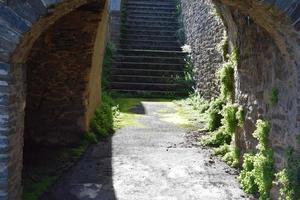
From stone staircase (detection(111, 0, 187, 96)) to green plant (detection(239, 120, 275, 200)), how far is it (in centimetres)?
710

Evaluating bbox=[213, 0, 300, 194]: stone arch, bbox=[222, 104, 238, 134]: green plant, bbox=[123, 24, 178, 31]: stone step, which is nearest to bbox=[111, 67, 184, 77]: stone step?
bbox=[123, 24, 178, 31]: stone step

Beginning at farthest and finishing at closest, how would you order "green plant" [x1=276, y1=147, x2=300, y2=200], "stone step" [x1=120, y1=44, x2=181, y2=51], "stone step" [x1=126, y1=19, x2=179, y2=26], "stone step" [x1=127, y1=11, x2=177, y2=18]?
"stone step" [x1=127, y1=11, x2=177, y2=18]
"stone step" [x1=126, y1=19, x2=179, y2=26]
"stone step" [x1=120, y1=44, x2=181, y2=51]
"green plant" [x1=276, y1=147, x2=300, y2=200]

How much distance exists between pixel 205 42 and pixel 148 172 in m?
5.08

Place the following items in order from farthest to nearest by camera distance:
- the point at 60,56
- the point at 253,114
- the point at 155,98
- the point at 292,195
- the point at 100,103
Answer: the point at 155,98
the point at 100,103
the point at 60,56
the point at 253,114
the point at 292,195

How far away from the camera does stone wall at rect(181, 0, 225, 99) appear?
9352 millimetres

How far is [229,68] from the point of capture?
7.16 m

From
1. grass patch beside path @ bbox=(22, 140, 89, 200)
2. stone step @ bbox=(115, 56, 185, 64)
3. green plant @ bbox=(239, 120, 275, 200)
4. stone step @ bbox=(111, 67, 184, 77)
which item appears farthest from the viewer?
stone step @ bbox=(115, 56, 185, 64)

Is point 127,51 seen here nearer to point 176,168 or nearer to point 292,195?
point 176,168

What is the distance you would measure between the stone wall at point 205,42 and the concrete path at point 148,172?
161 cm

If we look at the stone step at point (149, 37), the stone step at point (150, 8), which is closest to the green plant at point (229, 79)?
the stone step at point (149, 37)

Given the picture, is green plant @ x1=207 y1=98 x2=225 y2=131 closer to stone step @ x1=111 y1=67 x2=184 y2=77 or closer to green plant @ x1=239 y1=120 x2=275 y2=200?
green plant @ x1=239 y1=120 x2=275 y2=200

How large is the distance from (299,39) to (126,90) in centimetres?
877

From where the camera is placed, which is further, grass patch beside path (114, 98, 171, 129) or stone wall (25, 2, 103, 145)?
grass patch beside path (114, 98, 171, 129)

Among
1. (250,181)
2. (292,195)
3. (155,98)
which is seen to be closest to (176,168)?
(250,181)
